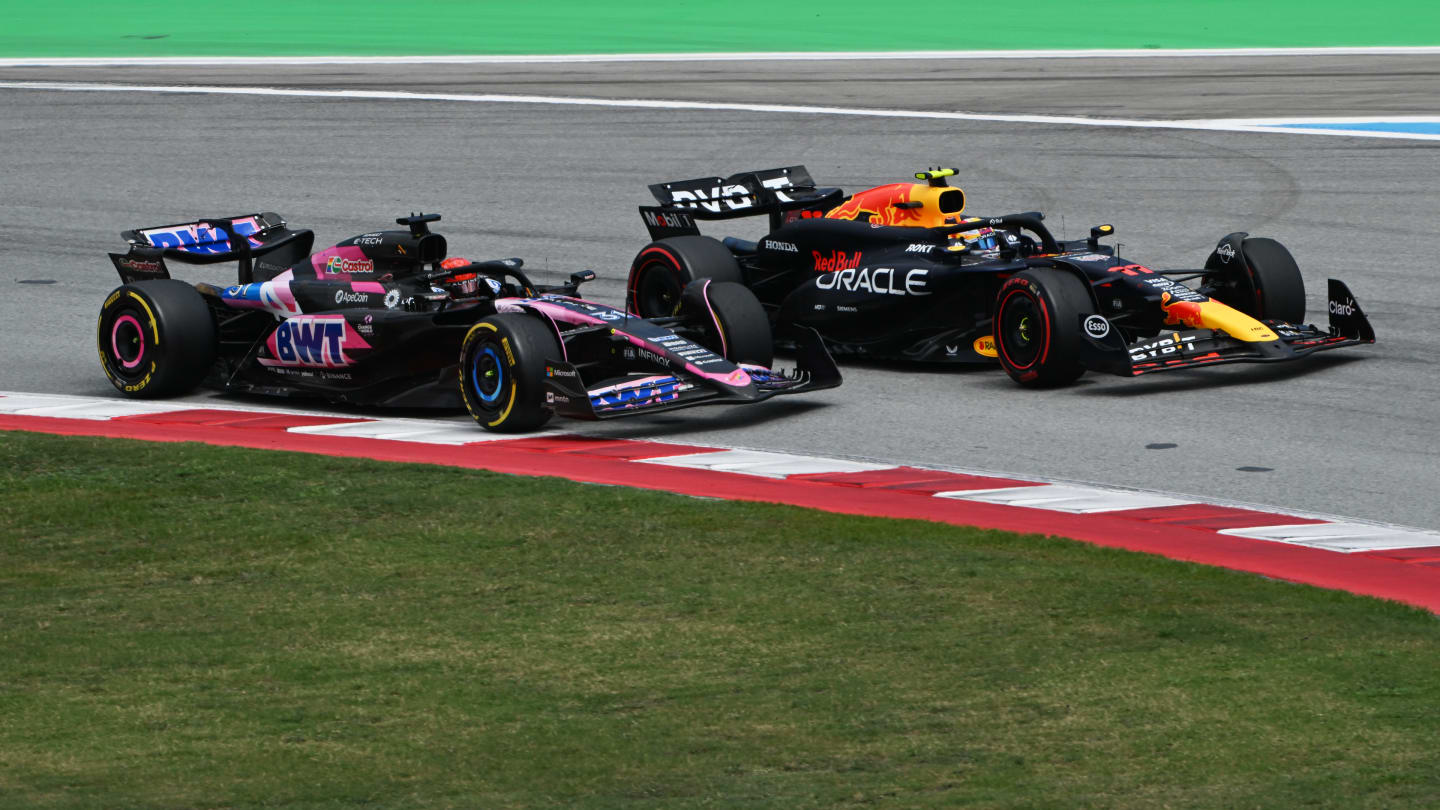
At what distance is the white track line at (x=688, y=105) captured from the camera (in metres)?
26.7

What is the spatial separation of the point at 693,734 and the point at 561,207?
52.8 feet

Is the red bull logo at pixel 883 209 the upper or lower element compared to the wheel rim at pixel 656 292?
upper

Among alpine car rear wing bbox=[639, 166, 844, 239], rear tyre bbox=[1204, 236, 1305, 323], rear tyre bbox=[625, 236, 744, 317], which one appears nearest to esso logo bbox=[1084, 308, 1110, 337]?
rear tyre bbox=[1204, 236, 1305, 323]

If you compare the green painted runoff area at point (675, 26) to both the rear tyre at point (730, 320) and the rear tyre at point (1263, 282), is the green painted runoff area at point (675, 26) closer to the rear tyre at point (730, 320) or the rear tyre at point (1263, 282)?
the rear tyre at point (1263, 282)

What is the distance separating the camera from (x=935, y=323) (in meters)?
15.2

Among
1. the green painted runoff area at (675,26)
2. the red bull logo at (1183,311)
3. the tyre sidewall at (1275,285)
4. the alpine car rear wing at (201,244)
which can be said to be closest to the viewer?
the red bull logo at (1183,311)

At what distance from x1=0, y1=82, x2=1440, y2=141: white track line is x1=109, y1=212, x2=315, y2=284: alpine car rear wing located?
1362 cm

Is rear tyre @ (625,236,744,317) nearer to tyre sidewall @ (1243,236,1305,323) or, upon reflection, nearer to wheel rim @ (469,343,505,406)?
wheel rim @ (469,343,505,406)

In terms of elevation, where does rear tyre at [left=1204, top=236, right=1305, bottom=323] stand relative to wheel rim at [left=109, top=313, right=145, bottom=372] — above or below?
above

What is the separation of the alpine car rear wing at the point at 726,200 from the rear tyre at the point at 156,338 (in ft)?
11.7

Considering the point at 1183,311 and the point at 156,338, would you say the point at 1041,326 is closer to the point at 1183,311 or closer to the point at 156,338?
the point at 1183,311

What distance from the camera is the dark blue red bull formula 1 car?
1416cm

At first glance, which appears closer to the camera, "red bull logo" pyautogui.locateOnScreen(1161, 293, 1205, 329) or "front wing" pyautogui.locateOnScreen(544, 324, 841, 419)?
"front wing" pyautogui.locateOnScreen(544, 324, 841, 419)

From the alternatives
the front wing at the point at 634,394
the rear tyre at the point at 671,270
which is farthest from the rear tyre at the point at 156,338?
the rear tyre at the point at 671,270
